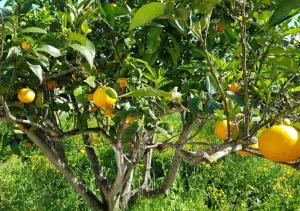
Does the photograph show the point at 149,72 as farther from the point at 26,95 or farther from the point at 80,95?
the point at 26,95

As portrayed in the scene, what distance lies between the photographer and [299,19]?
1.50 meters

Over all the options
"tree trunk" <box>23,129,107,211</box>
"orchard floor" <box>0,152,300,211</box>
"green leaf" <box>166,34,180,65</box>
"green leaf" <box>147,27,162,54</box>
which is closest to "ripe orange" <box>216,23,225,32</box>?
"green leaf" <box>166,34,180,65</box>

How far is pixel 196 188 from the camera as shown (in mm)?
3531

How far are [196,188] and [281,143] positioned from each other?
2.76 metres

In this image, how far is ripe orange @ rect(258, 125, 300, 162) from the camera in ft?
2.76

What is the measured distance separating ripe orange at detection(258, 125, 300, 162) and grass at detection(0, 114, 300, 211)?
7.44 ft

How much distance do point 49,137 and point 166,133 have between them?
67 cm

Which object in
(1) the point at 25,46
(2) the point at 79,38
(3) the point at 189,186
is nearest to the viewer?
(2) the point at 79,38

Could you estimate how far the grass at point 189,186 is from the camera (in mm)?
3258

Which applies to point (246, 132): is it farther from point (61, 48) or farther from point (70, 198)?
point (70, 198)

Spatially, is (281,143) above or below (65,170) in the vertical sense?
below

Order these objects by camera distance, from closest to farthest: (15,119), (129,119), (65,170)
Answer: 1. (129,119)
2. (15,119)
3. (65,170)

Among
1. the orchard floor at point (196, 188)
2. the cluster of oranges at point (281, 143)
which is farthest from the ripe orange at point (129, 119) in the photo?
the orchard floor at point (196, 188)

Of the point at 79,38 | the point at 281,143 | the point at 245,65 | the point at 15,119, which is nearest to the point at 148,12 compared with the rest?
the point at 245,65
